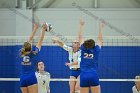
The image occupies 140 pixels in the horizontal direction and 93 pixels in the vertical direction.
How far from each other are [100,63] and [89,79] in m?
5.63

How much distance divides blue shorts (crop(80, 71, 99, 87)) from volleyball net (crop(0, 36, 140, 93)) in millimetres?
5337

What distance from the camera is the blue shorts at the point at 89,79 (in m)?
9.19

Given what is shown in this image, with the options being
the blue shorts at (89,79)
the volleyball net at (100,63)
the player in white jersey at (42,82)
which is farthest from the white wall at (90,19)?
the blue shorts at (89,79)

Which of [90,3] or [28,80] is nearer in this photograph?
[28,80]

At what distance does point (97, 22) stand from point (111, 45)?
1.04 m

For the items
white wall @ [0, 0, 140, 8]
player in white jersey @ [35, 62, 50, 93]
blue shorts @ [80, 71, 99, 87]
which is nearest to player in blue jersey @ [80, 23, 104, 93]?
blue shorts @ [80, 71, 99, 87]

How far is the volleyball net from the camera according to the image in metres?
14.8

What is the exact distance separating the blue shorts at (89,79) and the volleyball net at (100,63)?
17.5 ft

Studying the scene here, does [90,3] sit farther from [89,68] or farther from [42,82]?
[89,68]

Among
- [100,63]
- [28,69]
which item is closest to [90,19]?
[100,63]

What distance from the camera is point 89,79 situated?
920 cm

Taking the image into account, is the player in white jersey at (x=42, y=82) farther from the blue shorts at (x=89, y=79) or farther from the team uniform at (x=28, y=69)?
the blue shorts at (x=89, y=79)

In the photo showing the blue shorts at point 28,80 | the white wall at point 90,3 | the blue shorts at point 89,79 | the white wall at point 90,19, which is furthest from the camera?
the white wall at point 90,3

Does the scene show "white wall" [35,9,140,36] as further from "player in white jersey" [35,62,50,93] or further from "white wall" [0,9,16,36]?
"player in white jersey" [35,62,50,93]
